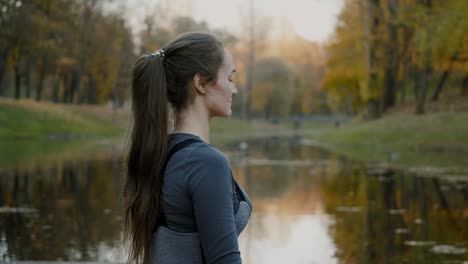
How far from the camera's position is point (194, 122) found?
273 cm

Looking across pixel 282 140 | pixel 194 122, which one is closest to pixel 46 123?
pixel 282 140

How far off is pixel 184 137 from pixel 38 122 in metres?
46.8

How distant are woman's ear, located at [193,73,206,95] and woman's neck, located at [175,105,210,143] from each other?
0.23 feet

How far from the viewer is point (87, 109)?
5681 centimetres

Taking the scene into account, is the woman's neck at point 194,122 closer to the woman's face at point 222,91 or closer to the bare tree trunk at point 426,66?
the woman's face at point 222,91

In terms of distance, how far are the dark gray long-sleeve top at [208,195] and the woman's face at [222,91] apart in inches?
9.2

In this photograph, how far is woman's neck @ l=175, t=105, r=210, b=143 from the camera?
8.93 feet

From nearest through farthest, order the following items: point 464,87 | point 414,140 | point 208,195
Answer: point 208,195, point 414,140, point 464,87

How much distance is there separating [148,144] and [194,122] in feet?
0.63

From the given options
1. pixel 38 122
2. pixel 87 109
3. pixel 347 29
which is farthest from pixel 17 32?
pixel 347 29

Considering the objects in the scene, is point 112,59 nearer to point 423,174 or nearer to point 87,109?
point 87,109

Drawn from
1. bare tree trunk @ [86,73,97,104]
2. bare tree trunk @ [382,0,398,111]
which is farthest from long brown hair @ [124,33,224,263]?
bare tree trunk @ [86,73,97,104]

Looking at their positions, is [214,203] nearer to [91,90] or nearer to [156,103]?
[156,103]

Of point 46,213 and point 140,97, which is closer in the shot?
point 140,97
